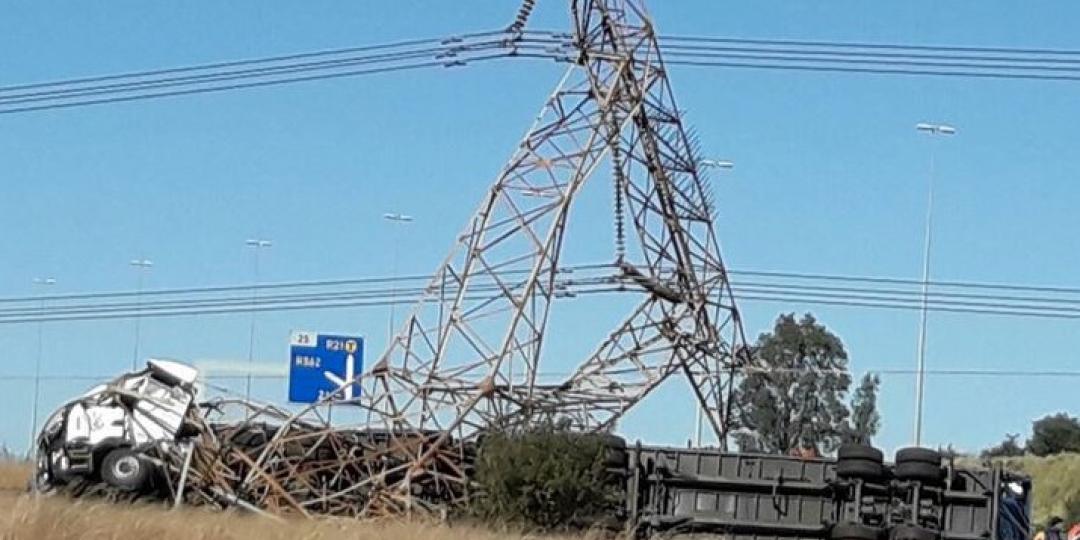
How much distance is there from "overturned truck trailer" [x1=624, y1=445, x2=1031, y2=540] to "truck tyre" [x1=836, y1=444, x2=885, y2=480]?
2 cm

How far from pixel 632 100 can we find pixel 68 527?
2725 cm

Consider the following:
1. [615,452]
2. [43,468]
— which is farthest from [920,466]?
[43,468]

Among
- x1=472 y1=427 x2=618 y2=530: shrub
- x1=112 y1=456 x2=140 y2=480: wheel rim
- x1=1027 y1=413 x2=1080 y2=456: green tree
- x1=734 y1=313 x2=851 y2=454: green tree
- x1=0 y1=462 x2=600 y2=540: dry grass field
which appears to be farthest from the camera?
x1=1027 y1=413 x2=1080 y2=456: green tree

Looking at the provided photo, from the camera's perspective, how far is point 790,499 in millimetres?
40281

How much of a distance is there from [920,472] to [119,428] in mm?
16408

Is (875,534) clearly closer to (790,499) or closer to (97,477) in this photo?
(790,499)

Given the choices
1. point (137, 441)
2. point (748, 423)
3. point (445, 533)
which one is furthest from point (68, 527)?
point (748, 423)

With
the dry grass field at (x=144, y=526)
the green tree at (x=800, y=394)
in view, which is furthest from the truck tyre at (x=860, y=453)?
the green tree at (x=800, y=394)

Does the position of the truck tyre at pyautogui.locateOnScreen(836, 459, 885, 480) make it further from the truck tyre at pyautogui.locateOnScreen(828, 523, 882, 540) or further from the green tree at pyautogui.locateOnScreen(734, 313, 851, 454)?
the green tree at pyautogui.locateOnScreen(734, 313, 851, 454)

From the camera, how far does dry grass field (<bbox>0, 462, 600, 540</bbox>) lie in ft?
67.1

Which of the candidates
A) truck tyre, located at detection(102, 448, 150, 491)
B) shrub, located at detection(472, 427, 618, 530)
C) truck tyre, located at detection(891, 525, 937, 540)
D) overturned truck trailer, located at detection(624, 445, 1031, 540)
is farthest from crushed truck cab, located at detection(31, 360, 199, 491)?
A: truck tyre, located at detection(891, 525, 937, 540)

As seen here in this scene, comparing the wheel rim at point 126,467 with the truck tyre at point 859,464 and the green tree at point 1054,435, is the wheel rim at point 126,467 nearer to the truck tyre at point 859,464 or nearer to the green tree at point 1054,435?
the truck tyre at point 859,464

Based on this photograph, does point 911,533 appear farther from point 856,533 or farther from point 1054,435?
point 1054,435

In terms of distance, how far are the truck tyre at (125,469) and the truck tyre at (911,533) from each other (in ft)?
48.7
